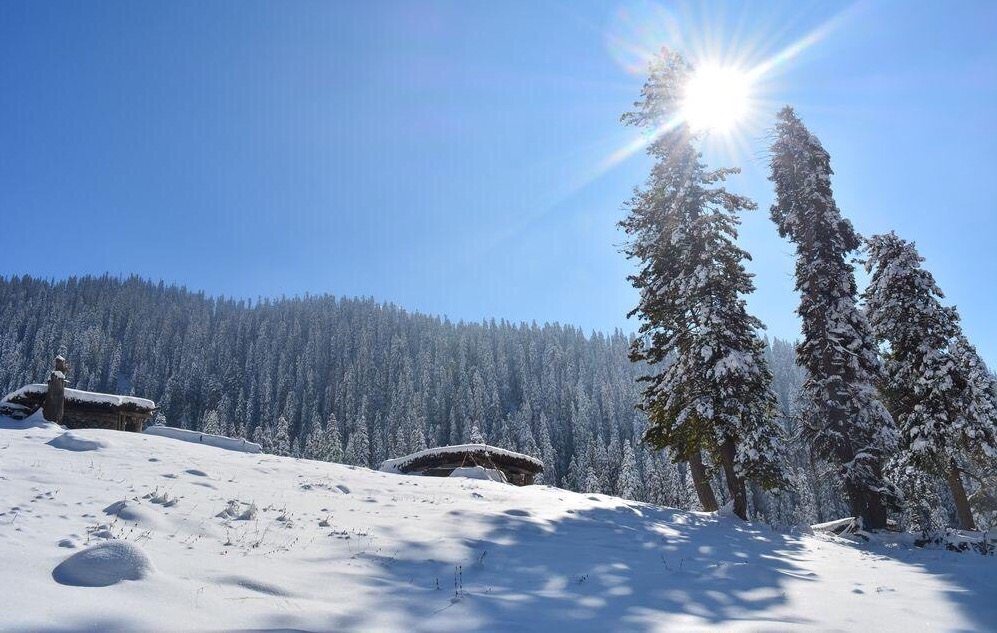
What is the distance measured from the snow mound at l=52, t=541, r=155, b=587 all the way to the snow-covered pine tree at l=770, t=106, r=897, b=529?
20.1m

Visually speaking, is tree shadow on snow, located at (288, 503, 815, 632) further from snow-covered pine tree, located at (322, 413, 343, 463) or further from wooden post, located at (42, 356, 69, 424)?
snow-covered pine tree, located at (322, 413, 343, 463)

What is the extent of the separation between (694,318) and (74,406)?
24.3 metres

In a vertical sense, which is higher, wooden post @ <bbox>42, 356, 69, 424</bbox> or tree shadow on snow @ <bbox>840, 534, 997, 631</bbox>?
wooden post @ <bbox>42, 356, 69, 424</bbox>

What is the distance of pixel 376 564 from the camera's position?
6660mm

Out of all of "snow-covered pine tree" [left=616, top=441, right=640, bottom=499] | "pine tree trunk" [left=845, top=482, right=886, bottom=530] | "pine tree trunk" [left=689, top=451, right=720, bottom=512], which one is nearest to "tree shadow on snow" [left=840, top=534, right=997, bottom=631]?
"pine tree trunk" [left=845, top=482, right=886, bottom=530]

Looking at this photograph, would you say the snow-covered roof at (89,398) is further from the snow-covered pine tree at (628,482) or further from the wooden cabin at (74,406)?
the snow-covered pine tree at (628,482)

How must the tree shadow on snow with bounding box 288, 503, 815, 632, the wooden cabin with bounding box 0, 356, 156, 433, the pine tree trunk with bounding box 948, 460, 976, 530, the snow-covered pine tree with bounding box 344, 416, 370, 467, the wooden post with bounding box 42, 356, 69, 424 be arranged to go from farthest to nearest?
the snow-covered pine tree with bounding box 344, 416, 370, 467, the pine tree trunk with bounding box 948, 460, 976, 530, the wooden cabin with bounding box 0, 356, 156, 433, the wooden post with bounding box 42, 356, 69, 424, the tree shadow on snow with bounding box 288, 503, 815, 632

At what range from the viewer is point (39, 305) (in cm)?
18875

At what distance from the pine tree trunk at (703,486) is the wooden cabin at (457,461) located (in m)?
9.21

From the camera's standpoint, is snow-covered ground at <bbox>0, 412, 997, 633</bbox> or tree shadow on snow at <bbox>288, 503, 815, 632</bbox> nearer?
snow-covered ground at <bbox>0, 412, 997, 633</bbox>

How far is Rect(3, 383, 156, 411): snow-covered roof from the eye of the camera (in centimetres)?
2017

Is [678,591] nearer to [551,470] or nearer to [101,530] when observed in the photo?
[101,530]

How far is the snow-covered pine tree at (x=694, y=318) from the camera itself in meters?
17.5

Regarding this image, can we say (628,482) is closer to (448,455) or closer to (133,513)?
(448,455)
